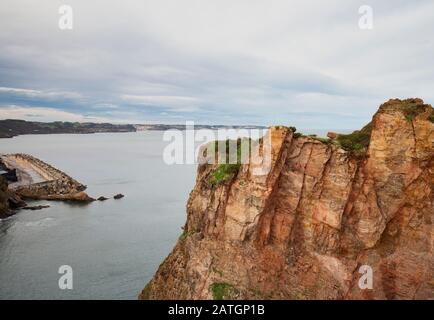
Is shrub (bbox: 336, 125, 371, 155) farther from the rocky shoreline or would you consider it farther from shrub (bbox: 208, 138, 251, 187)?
the rocky shoreline

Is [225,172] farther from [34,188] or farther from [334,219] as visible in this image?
[34,188]

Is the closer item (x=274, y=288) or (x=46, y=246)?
(x=274, y=288)

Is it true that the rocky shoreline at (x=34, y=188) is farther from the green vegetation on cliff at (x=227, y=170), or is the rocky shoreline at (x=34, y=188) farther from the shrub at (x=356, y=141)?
the shrub at (x=356, y=141)

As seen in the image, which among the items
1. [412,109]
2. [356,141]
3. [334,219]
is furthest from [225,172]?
[412,109]

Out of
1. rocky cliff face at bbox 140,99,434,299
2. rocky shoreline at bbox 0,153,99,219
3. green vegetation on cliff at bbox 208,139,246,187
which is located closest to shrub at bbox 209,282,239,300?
rocky cliff face at bbox 140,99,434,299

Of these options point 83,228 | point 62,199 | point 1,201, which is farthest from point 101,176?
point 83,228

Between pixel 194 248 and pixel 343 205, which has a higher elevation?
pixel 343 205

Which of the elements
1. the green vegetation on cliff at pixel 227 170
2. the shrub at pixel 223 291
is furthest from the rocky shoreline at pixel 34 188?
→ the shrub at pixel 223 291
